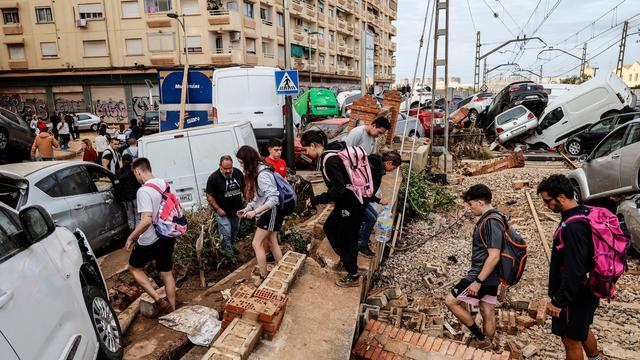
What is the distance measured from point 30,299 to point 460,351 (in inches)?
134

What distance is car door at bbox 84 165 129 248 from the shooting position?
20.7 ft

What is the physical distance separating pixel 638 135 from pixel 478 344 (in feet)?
18.8

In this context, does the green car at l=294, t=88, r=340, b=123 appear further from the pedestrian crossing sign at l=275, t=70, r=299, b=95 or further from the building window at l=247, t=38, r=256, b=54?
the building window at l=247, t=38, r=256, b=54

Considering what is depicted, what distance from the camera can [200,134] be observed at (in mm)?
6793

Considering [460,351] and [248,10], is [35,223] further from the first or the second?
[248,10]

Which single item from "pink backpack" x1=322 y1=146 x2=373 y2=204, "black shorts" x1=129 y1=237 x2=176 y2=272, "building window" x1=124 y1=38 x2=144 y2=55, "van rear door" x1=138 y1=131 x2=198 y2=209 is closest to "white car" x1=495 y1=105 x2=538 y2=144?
"van rear door" x1=138 y1=131 x2=198 y2=209

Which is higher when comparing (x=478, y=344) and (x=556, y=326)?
(x=556, y=326)

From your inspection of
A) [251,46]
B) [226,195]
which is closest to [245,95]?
[226,195]

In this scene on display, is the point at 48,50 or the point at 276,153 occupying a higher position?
the point at 48,50

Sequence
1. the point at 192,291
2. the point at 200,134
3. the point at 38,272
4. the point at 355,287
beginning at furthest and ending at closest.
A: the point at 200,134, the point at 192,291, the point at 355,287, the point at 38,272

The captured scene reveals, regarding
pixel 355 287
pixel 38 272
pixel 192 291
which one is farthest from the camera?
pixel 192 291

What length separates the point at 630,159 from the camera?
7078mm

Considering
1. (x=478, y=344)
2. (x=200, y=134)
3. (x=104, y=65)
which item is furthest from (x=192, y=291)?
(x=104, y=65)

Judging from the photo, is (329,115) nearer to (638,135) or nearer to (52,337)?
(638,135)
